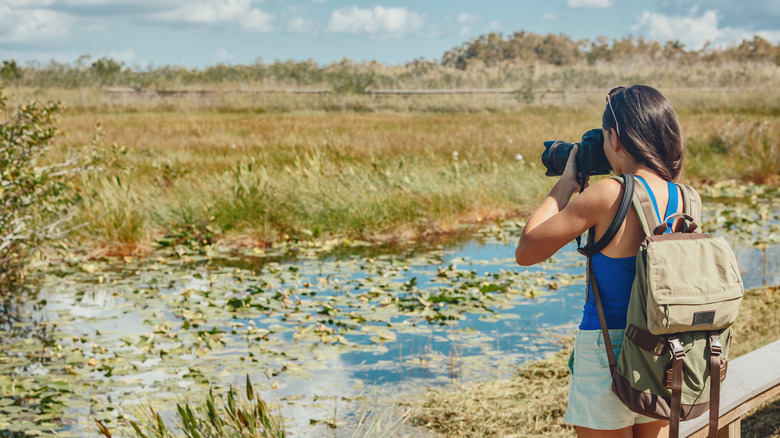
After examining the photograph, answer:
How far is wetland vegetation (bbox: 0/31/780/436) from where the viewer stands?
4.27 m

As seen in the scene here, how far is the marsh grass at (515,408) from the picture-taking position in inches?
155

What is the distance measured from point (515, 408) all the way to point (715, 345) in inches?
91.5

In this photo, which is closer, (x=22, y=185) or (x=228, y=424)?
(x=228, y=424)

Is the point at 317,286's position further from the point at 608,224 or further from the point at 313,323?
the point at 608,224

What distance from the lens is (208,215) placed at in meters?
9.01

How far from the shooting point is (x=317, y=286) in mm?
6914

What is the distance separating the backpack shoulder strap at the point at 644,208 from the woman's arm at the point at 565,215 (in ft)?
0.18

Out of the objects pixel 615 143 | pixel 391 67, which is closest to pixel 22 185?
pixel 615 143

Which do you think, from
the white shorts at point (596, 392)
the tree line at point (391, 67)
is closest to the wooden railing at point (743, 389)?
the white shorts at point (596, 392)

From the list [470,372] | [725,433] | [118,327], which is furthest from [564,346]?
[118,327]

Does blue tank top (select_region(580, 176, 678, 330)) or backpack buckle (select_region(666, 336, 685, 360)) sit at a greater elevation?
blue tank top (select_region(580, 176, 678, 330))

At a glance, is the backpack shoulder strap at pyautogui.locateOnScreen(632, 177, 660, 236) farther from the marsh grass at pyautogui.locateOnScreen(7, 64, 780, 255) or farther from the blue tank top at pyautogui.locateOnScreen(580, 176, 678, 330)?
the marsh grass at pyautogui.locateOnScreen(7, 64, 780, 255)

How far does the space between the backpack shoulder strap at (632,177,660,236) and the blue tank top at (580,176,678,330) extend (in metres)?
0.05

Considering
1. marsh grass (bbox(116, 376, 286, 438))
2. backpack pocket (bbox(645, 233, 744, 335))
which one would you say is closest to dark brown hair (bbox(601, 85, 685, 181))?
backpack pocket (bbox(645, 233, 744, 335))
